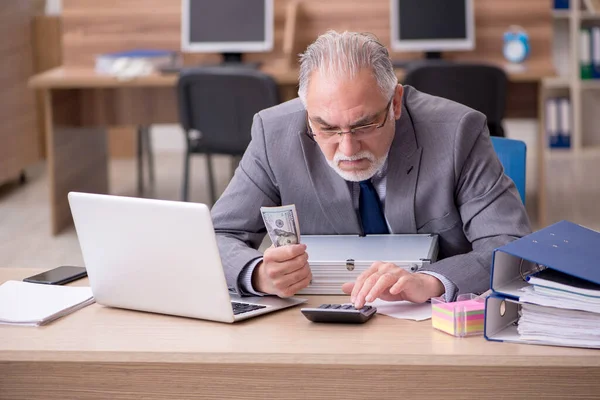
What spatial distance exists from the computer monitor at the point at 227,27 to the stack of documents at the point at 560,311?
3263mm

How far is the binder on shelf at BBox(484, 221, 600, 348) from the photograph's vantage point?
132cm

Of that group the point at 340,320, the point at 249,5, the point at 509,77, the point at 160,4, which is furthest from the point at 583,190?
the point at 340,320

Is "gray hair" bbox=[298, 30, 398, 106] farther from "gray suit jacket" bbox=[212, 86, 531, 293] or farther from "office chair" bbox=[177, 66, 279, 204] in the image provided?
"office chair" bbox=[177, 66, 279, 204]

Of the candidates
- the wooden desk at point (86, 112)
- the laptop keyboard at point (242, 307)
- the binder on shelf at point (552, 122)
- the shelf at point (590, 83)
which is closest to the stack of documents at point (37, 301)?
the laptop keyboard at point (242, 307)

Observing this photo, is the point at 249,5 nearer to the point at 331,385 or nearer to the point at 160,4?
the point at 160,4

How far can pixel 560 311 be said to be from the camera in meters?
1.34

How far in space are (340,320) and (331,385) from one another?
0.53ft

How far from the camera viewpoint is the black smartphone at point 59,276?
176cm

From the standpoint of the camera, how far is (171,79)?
13.5 ft

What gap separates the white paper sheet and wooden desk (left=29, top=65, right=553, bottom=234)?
8.85 ft

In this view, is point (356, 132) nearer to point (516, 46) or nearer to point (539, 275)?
point (539, 275)

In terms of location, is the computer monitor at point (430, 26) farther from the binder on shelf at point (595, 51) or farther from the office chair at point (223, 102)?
the binder on shelf at point (595, 51)

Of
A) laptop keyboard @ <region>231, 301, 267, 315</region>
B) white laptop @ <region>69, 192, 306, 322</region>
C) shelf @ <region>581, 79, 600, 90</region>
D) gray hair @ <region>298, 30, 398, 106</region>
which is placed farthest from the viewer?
shelf @ <region>581, 79, 600, 90</region>

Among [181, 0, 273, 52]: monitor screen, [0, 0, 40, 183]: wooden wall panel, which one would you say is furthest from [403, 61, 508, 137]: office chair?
[0, 0, 40, 183]: wooden wall panel
